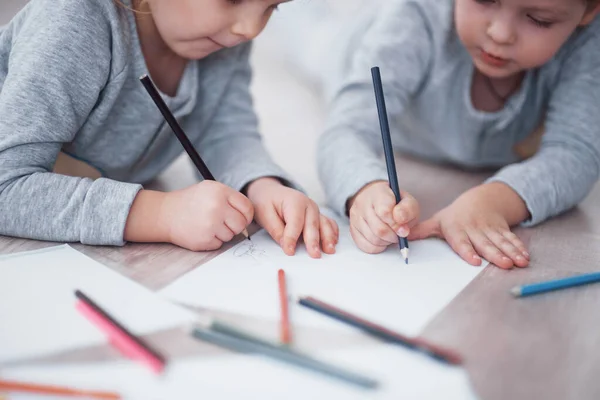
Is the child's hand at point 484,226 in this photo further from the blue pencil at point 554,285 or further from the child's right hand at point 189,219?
the child's right hand at point 189,219

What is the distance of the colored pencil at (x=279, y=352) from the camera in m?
0.25

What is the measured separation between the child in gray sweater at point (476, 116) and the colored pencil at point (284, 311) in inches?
3.2

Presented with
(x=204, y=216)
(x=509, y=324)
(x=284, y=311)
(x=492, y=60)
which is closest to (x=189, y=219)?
(x=204, y=216)

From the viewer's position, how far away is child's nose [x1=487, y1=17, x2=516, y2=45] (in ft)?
1.49

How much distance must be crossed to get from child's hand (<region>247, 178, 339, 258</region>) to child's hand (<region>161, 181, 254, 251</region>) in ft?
0.09

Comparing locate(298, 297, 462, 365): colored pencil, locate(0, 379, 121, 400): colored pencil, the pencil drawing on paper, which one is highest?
locate(0, 379, 121, 400): colored pencil

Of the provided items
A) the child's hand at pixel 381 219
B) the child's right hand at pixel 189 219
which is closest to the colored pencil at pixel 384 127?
the child's hand at pixel 381 219

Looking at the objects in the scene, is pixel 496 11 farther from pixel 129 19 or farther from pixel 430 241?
pixel 129 19

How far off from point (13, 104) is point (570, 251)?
424mm

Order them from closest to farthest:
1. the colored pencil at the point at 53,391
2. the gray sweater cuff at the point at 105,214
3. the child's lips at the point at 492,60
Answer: the colored pencil at the point at 53,391 < the gray sweater cuff at the point at 105,214 < the child's lips at the point at 492,60

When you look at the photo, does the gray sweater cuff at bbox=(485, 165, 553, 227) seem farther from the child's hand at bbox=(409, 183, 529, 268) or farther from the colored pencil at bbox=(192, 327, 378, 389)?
the colored pencil at bbox=(192, 327, 378, 389)

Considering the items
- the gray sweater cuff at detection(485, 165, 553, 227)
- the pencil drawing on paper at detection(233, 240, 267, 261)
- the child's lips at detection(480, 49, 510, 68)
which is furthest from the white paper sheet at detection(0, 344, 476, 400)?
the child's lips at detection(480, 49, 510, 68)

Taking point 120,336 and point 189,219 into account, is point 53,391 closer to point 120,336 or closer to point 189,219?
point 120,336

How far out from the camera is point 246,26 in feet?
1.34
